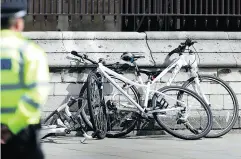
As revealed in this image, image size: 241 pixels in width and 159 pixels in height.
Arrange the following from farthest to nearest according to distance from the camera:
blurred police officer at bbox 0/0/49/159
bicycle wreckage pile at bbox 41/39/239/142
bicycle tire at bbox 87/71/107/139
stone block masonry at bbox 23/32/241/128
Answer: stone block masonry at bbox 23/32/241/128 → bicycle wreckage pile at bbox 41/39/239/142 → bicycle tire at bbox 87/71/107/139 → blurred police officer at bbox 0/0/49/159

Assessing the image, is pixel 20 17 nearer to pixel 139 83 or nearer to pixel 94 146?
pixel 94 146

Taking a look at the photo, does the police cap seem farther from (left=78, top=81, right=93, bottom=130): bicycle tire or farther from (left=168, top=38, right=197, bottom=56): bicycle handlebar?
(left=168, top=38, right=197, bottom=56): bicycle handlebar

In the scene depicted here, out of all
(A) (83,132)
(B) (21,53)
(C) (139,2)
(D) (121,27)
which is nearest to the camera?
(B) (21,53)

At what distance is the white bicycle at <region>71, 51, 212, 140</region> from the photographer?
30.2ft

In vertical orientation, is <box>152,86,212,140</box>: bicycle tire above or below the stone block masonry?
below

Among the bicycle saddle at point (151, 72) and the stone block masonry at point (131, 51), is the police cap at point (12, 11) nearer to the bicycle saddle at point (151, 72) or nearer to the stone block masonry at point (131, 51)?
the bicycle saddle at point (151, 72)

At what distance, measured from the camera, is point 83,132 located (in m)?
9.20

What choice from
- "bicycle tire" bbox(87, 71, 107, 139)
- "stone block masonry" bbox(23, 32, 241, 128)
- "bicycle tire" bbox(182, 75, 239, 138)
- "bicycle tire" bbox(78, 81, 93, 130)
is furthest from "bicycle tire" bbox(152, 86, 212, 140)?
"bicycle tire" bbox(78, 81, 93, 130)

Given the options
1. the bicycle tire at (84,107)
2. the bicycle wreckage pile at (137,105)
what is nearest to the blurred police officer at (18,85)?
the bicycle wreckage pile at (137,105)

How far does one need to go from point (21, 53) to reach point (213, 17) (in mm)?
7060

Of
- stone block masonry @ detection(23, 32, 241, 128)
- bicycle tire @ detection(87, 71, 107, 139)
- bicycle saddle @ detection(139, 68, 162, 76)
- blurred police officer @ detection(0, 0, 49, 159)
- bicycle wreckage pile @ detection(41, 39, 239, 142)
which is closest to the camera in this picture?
blurred police officer @ detection(0, 0, 49, 159)

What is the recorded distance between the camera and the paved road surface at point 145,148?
8008mm

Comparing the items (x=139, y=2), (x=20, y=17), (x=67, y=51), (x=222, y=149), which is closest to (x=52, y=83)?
(x=67, y=51)

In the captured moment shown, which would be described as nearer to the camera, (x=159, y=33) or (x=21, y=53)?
(x=21, y=53)
